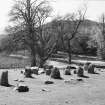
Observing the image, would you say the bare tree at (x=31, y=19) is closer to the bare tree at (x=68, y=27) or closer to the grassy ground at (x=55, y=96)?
the bare tree at (x=68, y=27)

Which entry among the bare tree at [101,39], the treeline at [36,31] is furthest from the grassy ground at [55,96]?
the bare tree at [101,39]

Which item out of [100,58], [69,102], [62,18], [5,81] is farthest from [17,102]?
[100,58]

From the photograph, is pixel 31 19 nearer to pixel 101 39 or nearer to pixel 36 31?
pixel 36 31

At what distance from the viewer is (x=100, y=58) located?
163 feet

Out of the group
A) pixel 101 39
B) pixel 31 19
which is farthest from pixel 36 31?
pixel 101 39

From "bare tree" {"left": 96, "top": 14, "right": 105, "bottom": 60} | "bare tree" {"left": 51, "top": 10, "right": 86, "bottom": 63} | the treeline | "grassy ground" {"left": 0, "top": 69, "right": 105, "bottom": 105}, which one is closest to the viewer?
"grassy ground" {"left": 0, "top": 69, "right": 105, "bottom": 105}

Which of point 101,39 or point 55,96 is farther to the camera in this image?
point 101,39

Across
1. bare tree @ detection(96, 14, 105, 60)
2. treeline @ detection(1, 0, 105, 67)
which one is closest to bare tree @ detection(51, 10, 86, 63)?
treeline @ detection(1, 0, 105, 67)

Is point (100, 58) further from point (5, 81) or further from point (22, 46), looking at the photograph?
point (5, 81)

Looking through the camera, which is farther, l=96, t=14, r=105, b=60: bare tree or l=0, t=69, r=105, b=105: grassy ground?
l=96, t=14, r=105, b=60: bare tree

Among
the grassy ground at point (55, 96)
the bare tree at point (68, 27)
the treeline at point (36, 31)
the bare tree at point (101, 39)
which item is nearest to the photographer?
the grassy ground at point (55, 96)

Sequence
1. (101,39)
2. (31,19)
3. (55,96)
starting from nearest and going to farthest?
(55,96) → (31,19) → (101,39)

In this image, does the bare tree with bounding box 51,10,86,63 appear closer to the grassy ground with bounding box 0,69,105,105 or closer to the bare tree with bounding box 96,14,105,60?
the bare tree with bounding box 96,14,105,60

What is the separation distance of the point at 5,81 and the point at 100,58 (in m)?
35.6
